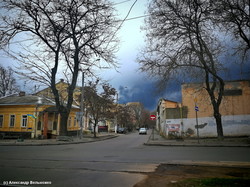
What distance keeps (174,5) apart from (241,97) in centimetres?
1416

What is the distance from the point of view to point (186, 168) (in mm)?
6754

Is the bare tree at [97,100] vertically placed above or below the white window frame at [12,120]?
above

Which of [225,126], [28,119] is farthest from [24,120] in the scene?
[225,126]

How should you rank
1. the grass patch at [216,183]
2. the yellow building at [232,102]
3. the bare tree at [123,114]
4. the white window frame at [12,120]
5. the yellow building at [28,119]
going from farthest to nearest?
the bare tree at [123,114] → the white window frame at [12,120] → the yellow building at [28,119] → the yellow building at [232,102] → the grass patch at [216,183]

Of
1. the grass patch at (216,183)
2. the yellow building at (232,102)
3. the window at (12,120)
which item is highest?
the yellow building at (232,102)

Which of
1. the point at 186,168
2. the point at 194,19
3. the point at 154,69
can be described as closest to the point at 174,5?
the point at 194,19

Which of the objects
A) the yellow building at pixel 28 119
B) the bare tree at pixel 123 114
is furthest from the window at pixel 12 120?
the bare tree at pixel 123 114

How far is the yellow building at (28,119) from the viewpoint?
1017 inches

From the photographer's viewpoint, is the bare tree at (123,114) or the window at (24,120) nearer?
the window at (24,120)

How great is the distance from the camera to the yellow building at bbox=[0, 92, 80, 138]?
25.8 metres

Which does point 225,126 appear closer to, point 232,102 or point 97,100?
point 232,102

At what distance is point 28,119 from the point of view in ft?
87.0

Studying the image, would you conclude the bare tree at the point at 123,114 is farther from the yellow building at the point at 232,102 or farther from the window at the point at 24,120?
the yellow building at the point at 232,102

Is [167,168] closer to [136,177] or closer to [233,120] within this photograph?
[136,177]
